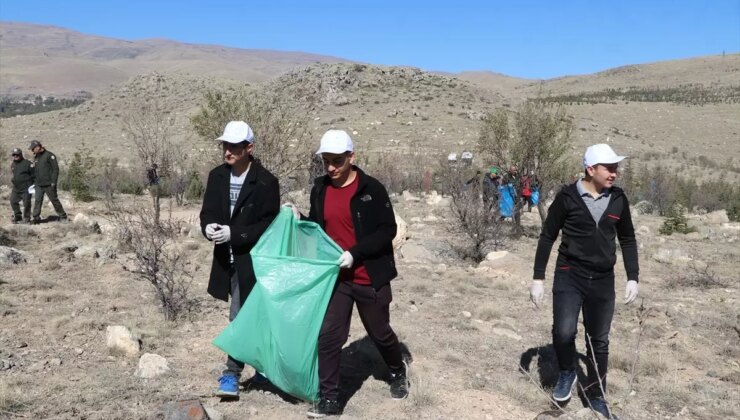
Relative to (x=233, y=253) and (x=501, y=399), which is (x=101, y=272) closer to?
(x=233, y=253)

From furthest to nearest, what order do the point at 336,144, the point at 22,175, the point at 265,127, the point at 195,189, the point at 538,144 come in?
1. the point at 195,189
2. the point at 265,127
3. the point at 22,175
4. the point at 538,144
5. the point at 336,144

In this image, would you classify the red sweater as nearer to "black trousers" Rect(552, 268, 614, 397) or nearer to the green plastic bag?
the green plastic bag

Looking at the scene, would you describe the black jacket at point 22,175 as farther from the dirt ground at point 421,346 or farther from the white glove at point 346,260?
the white glove at point 346,260

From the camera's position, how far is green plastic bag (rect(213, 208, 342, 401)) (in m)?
3.57

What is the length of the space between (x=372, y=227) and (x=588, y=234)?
1.27m

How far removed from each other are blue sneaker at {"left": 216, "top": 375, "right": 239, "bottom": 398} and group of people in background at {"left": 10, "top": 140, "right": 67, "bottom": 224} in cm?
834


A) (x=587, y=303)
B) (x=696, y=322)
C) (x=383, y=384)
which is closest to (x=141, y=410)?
(x=383, y=384)

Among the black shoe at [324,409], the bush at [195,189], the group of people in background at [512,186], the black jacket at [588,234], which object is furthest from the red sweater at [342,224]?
the bush at [195,189]

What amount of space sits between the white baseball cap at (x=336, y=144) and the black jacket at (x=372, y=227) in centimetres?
23

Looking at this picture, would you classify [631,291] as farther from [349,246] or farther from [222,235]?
[222,235]

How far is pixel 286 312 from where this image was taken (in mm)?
3576

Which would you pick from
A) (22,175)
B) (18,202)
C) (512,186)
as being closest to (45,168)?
(22,175)

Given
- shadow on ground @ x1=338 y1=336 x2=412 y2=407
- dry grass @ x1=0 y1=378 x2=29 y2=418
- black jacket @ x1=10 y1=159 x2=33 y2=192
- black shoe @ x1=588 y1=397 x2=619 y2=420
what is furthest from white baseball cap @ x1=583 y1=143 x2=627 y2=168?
black jacket @ x1=10 y1=159 x2=33 y2=192

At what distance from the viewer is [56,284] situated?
6.82 m
